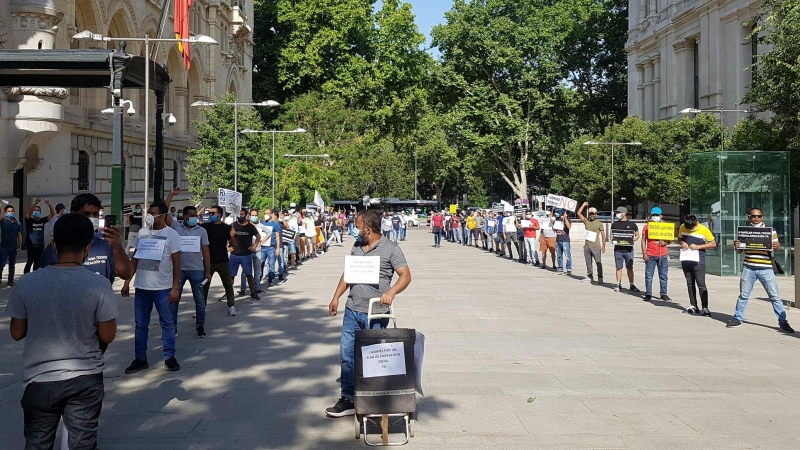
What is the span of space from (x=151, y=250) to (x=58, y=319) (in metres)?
4.28

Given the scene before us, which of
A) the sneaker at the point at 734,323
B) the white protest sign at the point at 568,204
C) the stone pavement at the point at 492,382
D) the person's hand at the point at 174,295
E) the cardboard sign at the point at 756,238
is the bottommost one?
the stone pavement at the point at 492,382

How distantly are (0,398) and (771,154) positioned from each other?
62.2ft

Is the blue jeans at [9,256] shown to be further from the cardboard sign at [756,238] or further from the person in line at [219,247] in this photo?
the cardboard sign at [756,238]

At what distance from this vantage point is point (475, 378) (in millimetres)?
8148

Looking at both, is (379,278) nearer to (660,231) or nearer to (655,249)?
(660,231)

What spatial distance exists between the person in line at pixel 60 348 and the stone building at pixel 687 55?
3715 cm

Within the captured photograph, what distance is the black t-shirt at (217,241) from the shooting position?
1225cm

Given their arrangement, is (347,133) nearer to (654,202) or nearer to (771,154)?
(654,202)

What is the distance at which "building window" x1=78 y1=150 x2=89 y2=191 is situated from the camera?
93.7ft

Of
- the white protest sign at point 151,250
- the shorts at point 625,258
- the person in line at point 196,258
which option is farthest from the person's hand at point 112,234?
the shorts at point 625,258

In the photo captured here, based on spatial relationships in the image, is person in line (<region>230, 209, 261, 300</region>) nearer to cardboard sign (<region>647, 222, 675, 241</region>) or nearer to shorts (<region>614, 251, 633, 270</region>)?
cardboard sign (<region>647, 222, 675, 241</region>)

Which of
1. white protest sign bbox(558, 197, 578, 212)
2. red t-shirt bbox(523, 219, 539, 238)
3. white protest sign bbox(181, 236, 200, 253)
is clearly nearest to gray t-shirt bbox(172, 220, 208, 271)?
white protest sign bbox(181, 236, 200, 253)

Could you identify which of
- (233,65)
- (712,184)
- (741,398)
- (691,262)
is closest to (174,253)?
(741,398)

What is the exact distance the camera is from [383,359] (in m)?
6.08
